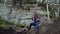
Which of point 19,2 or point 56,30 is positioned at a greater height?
point 19,2

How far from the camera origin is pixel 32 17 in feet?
8.77

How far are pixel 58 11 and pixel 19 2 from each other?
599 millimetres

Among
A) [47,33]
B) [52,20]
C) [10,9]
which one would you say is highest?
[10,9]

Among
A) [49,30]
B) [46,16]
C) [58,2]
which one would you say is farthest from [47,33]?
[58,2]

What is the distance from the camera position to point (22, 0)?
275cm

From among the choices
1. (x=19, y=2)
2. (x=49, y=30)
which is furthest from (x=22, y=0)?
(x=49, y=30)

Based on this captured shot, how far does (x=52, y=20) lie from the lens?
2.68 metres

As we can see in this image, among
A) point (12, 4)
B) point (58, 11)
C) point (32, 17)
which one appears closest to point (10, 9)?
point (12, 4)

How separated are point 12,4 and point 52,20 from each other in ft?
2.09

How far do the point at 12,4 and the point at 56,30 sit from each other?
752 mm

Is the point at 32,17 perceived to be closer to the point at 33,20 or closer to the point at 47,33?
the point at 33,20

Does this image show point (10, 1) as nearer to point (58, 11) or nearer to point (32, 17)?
point (32, 17)

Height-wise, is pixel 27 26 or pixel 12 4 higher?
pixel 12 4

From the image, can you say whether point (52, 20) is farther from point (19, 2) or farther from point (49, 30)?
point (19, 2)
